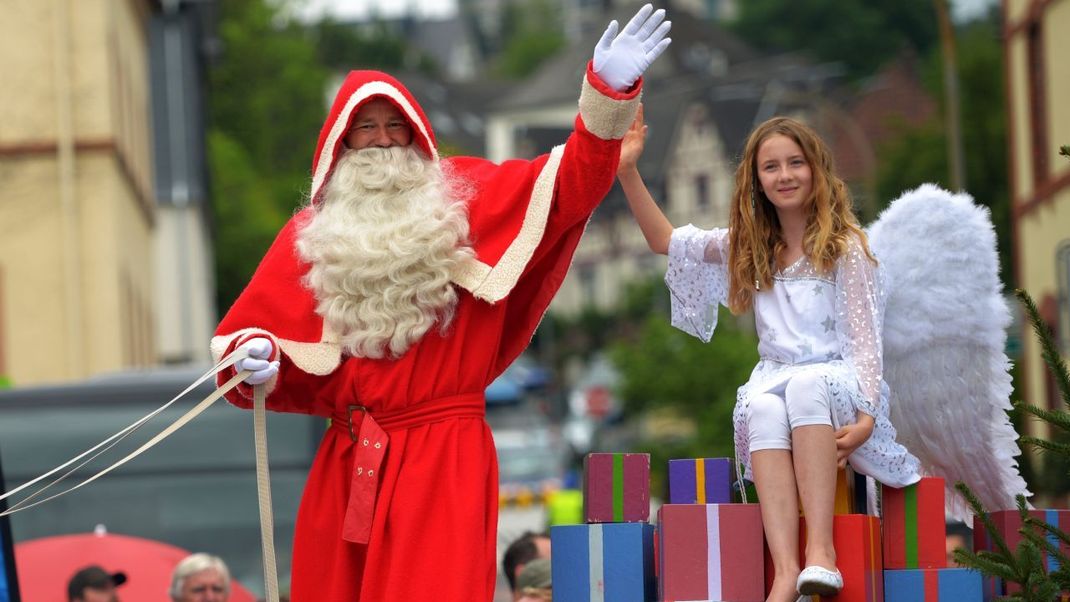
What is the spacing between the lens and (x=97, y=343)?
21.0 metres

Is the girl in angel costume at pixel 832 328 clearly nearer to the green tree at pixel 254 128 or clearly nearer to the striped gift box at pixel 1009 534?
the striped gift box at pixel 1009 534

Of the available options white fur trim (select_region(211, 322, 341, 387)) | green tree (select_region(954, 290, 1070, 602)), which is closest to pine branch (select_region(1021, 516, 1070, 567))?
green tree (select_region(954, 290, 1070, 602))

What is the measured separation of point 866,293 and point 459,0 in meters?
141

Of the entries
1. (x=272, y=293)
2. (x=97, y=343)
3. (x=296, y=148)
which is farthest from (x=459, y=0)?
(x=272, y=293)

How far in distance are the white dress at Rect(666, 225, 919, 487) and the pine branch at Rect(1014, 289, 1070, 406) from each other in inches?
19.8

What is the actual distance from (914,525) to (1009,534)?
1.14ft

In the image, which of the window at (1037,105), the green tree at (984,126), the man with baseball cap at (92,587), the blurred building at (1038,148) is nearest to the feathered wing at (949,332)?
the man with baseball cap at (92,587)

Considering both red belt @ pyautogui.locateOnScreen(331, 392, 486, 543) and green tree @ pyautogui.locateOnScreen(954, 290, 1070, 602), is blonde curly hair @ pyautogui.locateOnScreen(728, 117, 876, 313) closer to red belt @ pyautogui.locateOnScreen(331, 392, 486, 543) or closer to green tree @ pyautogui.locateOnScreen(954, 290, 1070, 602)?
green tree @ pyautogui.locateOnScreen(954, 290, 1070, 602)

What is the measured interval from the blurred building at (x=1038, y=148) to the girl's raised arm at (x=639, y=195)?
15.1m

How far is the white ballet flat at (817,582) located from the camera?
5086 mm

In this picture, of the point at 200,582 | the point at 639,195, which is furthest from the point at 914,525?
the point at 200,582

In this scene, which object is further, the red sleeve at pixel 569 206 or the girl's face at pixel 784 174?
the girl's face at pixel 784 174

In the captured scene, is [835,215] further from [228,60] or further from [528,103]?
[528,103]

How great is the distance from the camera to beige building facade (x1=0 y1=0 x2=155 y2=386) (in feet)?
67.4
